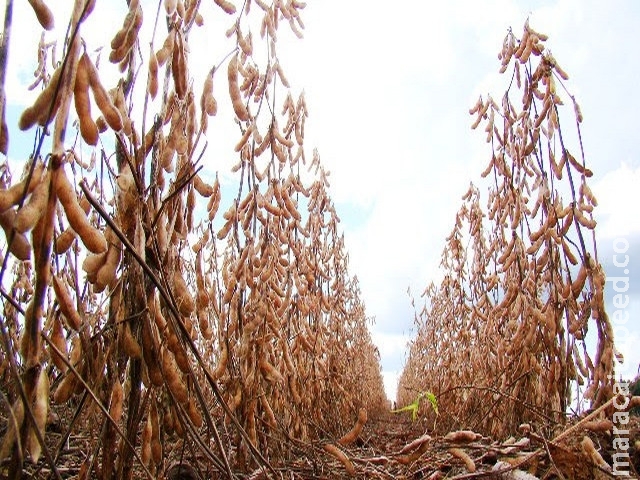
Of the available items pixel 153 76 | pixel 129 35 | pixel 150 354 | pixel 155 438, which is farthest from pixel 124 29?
pixel 155 438

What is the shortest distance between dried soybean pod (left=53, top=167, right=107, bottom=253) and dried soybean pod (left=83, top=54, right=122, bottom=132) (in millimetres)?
167

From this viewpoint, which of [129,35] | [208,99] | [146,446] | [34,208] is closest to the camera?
[34,208]

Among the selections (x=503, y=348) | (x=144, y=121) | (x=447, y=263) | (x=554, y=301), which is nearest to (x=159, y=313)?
(x=144, y=121)

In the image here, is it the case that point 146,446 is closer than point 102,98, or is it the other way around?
point 102,98

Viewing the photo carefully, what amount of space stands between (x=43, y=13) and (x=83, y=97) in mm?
130

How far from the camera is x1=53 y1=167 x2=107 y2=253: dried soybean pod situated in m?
0.78

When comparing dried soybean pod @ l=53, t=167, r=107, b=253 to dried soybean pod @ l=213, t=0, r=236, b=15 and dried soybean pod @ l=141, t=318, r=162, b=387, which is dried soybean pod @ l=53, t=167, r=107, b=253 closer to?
dried soybean pod @ l=141, t=318, r=162, b=387

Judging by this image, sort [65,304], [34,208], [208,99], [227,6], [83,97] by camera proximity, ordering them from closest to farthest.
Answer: [34,208] → [83,97] → [65,304] → [208,99] → [227,6]

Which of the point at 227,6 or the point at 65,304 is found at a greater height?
the point at 227,6

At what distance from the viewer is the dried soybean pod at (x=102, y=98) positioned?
2.86 feet

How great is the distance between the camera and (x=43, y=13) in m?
0.82

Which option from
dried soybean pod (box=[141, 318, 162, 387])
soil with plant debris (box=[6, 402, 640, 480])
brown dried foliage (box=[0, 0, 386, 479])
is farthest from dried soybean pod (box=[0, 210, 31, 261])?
soil with plant debris (box=[6, 402, 640, 480])

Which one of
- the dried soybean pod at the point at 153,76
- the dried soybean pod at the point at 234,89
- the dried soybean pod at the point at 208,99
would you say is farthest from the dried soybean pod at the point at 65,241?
the dried soybean pod at the point at 234,89

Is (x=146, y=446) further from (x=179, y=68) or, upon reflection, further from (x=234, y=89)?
(x=234, y=89)
